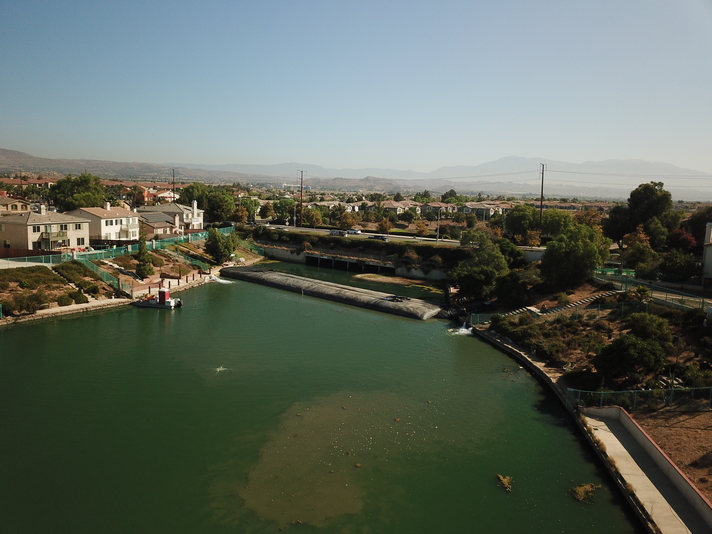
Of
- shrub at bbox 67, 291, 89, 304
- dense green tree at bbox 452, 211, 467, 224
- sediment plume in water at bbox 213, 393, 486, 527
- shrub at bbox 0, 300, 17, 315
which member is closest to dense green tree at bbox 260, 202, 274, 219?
dense green tree at bbox 452, 211, 467, 224

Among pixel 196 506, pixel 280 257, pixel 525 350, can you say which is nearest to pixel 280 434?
pixel 196 506

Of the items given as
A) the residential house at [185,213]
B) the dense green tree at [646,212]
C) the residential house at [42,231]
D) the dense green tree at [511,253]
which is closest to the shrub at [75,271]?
the residential house at [42,231]

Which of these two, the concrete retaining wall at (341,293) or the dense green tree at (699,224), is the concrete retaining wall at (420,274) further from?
the dense green tree at (699,224)

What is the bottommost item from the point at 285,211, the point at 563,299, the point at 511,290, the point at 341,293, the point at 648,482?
the point at 648,482

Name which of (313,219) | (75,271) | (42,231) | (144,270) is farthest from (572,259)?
(313,219)

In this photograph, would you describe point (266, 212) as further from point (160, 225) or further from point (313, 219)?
point (160, 225)

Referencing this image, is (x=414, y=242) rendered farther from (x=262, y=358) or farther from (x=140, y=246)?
(x=262, y=358)
